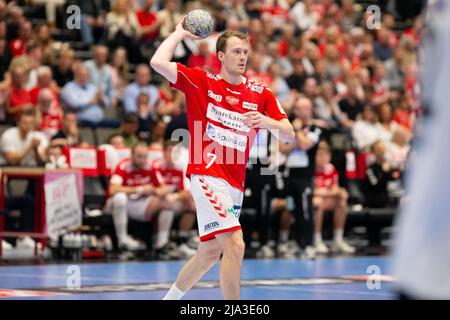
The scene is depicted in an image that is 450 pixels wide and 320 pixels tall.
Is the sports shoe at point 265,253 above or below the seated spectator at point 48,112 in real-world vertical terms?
below

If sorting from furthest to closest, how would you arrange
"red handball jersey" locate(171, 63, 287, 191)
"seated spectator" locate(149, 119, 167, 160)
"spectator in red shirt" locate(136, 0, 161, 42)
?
1. "spectator in red shirt" locate(136, 0, 161, 42)
2. "seated spectator" locate(149, 119, 167, 160)
3. "red handball jersey" locate(171, 63, 287, 191)

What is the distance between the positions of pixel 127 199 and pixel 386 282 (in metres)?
4.77

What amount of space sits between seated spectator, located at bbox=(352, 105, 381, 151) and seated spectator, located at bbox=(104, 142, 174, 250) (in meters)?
5.20

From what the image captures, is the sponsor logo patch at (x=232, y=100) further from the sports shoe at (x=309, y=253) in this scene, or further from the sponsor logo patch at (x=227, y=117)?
the sports shoe at (x=309, y=253)

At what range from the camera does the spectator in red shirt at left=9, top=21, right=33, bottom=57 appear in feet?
55.6

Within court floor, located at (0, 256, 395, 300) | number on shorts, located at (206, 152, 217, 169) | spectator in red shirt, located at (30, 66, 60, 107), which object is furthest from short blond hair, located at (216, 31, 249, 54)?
spectator in red shirt, located at (30, 66, 60, 107)

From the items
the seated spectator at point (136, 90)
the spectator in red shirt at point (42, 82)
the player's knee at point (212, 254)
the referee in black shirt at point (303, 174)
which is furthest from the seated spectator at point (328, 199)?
the player's knee at point (212, 254)

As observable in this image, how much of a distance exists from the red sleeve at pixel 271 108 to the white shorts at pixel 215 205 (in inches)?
27.0

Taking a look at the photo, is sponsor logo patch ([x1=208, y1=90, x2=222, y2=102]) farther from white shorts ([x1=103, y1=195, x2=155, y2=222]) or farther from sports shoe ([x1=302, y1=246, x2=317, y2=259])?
sports shoe ([x1=302, y1=246, x2=317, y2=259])

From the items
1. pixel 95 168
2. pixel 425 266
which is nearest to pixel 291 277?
pixel 95 168

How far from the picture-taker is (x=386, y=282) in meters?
11.8

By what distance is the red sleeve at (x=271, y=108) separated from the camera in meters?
7.72
